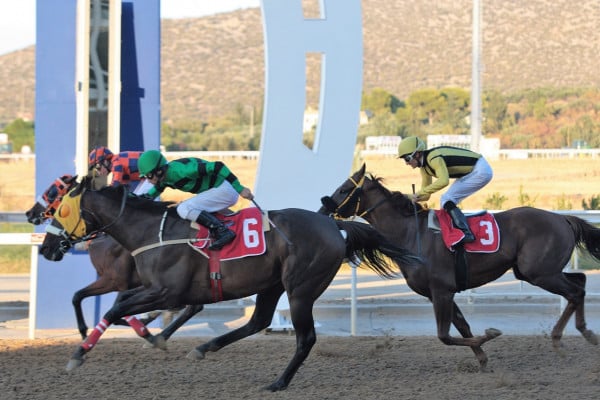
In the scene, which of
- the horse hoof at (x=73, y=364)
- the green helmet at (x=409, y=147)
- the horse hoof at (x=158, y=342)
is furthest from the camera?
the green helmet at (x=409, y=147)

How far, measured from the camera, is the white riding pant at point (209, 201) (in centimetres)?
580

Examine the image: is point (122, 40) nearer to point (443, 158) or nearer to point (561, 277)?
point (443, 158)

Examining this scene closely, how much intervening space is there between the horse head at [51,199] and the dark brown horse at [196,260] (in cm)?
51

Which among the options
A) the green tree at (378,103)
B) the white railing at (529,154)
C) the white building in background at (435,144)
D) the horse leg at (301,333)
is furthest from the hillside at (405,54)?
the horse leg at (301,333)

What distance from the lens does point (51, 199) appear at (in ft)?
21.8

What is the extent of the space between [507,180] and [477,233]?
21.9 meters

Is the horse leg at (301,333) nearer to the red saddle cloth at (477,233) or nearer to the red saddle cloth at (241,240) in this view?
the red saddle cloth at (241,240)

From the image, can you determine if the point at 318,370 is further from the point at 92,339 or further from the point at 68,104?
the point at 68,104

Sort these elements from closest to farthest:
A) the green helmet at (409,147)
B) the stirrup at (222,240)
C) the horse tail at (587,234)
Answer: the stirrup at (222,240), the green helmet at (409,147), the horse tail at (587,234)

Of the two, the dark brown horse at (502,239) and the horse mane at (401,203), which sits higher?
the horse mane at (401,203)

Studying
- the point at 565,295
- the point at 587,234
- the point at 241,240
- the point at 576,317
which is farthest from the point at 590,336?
the point at 241,240

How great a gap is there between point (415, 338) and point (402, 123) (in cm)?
3706

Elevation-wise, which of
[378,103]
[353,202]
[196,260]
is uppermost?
[378,103]

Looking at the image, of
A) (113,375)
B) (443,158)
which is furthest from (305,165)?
(113,375)
